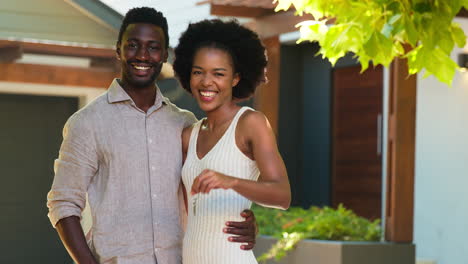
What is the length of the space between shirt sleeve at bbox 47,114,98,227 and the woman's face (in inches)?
16.1

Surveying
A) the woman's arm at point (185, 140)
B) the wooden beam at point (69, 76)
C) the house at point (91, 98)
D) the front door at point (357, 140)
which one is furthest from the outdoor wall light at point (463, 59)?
the woman's arm at point (185, 140)

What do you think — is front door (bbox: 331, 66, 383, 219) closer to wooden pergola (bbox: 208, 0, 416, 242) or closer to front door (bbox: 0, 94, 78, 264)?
wooden pergola (bbox: 208, 0, 416, 242)

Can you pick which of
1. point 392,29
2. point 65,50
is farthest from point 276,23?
point 392,29

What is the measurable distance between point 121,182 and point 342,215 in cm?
574

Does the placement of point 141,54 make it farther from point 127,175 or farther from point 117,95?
point 127,175

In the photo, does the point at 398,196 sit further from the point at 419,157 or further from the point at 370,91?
the point at 370,91

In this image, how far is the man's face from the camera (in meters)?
3.58

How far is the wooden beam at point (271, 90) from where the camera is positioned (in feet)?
32.8

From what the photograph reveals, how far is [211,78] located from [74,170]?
1.91 ft

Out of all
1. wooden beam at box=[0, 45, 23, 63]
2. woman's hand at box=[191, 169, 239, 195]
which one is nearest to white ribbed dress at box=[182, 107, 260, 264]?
woman's hand at box=[191, 169, 239, 195]

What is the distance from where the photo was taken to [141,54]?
3570 millimetres

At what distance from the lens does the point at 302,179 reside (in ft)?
47.7

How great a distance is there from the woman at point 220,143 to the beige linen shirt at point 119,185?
0.09 meters

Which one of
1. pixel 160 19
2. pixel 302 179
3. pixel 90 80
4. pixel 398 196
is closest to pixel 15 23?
pixel 90 80
